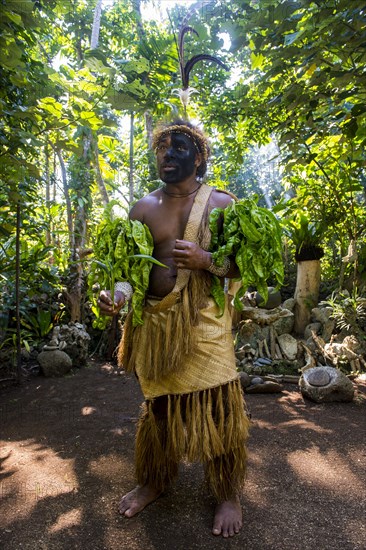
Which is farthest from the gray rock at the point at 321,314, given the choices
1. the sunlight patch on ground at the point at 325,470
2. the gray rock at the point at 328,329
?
the sunlight patch on ground at the point at 325,470

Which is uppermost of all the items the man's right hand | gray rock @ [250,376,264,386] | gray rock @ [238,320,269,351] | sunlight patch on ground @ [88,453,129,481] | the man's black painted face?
the man's black painted face

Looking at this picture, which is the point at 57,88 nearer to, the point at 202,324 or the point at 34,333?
the point at 202,324

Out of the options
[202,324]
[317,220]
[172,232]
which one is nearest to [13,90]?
[172,232]

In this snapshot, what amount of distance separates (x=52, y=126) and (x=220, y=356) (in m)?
1.82

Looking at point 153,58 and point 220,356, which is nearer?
point 220,356

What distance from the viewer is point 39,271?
4117mm

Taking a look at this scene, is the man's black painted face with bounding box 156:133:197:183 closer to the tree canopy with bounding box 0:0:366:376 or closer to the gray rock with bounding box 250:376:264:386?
the tree canopy with bounding box 0:0:366:376

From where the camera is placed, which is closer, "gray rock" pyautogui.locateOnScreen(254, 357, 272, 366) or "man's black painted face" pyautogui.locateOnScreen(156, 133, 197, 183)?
"man's black painted face" pyautogui.locateOnScreen(156, 133, 197, 183)

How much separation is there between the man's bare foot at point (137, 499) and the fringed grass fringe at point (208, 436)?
1.7 inches

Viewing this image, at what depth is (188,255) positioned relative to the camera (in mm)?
1536

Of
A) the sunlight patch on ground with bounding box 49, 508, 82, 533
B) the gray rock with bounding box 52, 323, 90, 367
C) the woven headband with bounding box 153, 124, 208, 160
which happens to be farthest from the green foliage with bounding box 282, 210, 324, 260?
the sunlight patch on ground with bounding box 49, 508, 82, 533

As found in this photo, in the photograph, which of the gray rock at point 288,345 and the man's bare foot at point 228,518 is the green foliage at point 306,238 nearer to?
the gray rock at point 288,345

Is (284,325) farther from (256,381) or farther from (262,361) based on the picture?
(256,381)

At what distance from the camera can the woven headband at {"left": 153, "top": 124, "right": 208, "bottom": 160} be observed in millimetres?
1827
